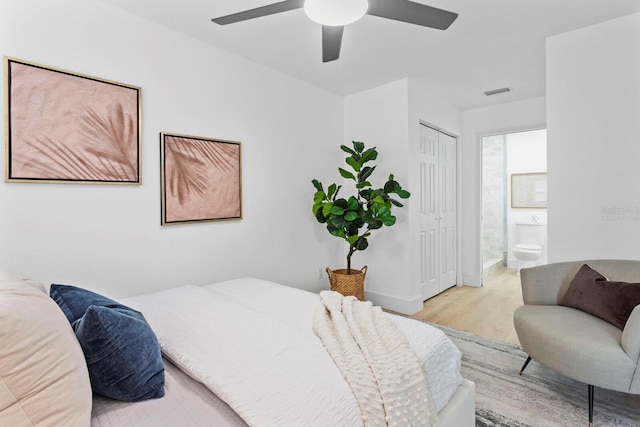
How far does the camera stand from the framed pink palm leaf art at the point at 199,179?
7.98 ft

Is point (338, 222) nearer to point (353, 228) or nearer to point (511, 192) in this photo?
point (353, 228)

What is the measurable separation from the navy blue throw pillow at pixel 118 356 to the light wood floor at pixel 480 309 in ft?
9.37

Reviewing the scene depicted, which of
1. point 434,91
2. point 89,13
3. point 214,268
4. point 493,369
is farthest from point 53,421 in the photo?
point 434,91

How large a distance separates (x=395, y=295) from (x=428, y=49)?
2.42 m

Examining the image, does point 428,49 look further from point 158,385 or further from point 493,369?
point 158,385

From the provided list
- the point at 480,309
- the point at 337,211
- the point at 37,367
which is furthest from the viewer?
the point at 480,309

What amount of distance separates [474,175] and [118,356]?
4.55 metres

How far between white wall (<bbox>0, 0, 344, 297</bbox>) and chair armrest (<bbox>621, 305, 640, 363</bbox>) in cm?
252

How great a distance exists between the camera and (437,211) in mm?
4145

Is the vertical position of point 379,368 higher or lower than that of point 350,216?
lower

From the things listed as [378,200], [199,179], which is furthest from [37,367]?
[378,200]

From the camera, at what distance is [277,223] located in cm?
324

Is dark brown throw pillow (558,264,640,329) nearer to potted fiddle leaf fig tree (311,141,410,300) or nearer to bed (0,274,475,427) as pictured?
bed (0,274,475,427)

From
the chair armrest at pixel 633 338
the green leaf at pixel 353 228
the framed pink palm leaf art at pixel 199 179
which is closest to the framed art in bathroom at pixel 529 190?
the green leaf at pixel 353 228
